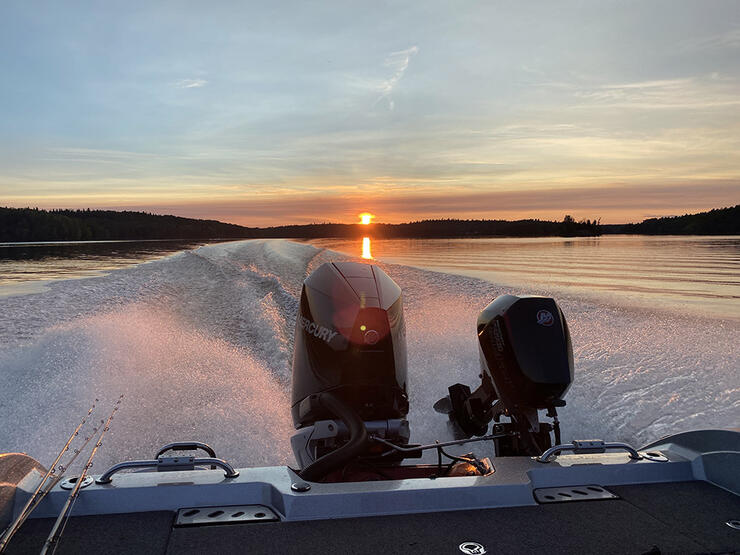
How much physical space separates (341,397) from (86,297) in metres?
5.52

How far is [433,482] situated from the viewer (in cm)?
155

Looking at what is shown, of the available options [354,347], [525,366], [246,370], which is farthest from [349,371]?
[246,370]

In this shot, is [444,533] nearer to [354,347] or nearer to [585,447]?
[585,447]

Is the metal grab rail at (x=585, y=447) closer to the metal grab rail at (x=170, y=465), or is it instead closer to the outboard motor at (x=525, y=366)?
the outboard motor at (x=525, y=366)

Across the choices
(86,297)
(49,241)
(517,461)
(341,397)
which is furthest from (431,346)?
(49,241)

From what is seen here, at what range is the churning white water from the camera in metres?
3.18

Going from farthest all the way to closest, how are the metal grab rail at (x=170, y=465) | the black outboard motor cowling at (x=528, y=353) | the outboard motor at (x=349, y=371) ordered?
the outboard motor at (x=349, y=371) < the black outboard motor cowling at (x=528, y=353) < the metal grab rail at (x=170, y=465)

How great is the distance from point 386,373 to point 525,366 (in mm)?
626

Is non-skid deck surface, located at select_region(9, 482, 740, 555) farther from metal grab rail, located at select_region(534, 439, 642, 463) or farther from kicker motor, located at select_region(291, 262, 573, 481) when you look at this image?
kicker motor, located at select_region(291, 262, 573, 481)

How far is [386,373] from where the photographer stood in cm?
232

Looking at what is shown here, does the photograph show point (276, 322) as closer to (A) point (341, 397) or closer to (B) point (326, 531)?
(A) point (341, 397)

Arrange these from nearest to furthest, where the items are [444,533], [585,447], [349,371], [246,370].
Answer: [444,533]
[585,447]
[349,371]
[246,370]

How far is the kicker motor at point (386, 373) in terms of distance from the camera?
2146 mm

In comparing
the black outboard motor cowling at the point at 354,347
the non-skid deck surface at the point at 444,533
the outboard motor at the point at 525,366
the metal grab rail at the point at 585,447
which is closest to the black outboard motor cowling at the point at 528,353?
the outboard motor at the point at 525,366
